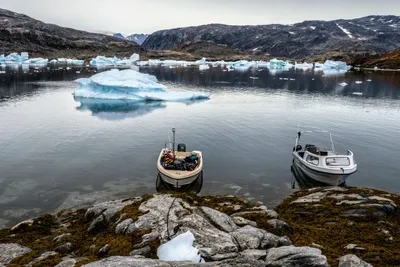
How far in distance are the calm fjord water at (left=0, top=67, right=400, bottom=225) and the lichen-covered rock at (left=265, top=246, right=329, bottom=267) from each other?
37.9 ft

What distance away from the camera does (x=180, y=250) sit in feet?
33.7

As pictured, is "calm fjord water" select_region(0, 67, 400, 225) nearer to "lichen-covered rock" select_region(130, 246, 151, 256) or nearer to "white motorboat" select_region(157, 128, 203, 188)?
"white motorboat" select_region(157, 128, 203, 188)

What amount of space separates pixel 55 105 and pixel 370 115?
49.5 metres

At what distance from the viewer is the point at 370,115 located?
49.2 metres

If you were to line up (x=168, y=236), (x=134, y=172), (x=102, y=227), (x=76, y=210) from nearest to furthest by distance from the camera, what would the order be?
1. (x=168, y=236)
2. (x=102, y=227)
3. (x=76, y=210)
4. (x=134, y=172)

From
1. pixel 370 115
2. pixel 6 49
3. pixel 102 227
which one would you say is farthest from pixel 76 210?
pixel 6 49

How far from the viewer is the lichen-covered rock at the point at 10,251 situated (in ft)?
38.2

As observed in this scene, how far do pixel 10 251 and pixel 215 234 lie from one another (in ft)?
25.6

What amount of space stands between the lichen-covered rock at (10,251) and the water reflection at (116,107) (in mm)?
32935

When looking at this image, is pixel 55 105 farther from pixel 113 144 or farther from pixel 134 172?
pixel 134 172

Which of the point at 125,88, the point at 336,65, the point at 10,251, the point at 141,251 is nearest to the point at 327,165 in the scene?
the point at 141,251

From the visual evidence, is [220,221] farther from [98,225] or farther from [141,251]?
[98,225]

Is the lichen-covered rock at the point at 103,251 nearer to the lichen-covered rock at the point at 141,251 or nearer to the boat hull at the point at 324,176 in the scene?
the lichen-covered rock at the point at 141,251

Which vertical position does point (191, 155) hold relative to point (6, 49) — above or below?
below
